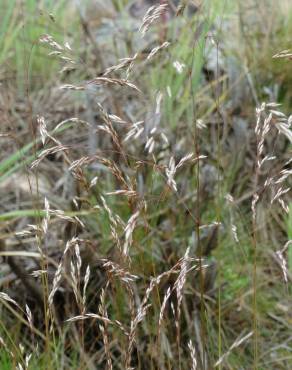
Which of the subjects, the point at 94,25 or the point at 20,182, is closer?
the point at 20,182

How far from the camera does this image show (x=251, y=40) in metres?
2.97

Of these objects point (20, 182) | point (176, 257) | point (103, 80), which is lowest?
point (176, 257)

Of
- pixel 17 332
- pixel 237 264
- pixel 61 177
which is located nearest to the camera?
Answer: pixel 17 332

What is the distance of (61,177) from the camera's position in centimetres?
254

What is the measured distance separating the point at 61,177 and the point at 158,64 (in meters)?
0.66

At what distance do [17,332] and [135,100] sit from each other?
1277 mm

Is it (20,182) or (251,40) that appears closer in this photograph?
(20,182)

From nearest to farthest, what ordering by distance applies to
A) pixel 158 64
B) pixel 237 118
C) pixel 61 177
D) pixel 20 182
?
pixel 20 182
pixel 61 177
pixel 237 118
pixel 158 64

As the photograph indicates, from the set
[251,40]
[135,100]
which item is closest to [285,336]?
[135,100]

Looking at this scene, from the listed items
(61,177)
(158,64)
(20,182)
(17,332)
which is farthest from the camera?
(158,64)

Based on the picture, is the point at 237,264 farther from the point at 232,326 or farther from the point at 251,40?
the point at 251,40

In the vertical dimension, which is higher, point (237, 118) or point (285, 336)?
point (237, 118)

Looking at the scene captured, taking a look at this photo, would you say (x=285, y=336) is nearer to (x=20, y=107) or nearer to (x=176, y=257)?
(x=176, y=257)

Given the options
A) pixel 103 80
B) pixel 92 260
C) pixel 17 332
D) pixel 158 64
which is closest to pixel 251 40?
pixel 158 64
